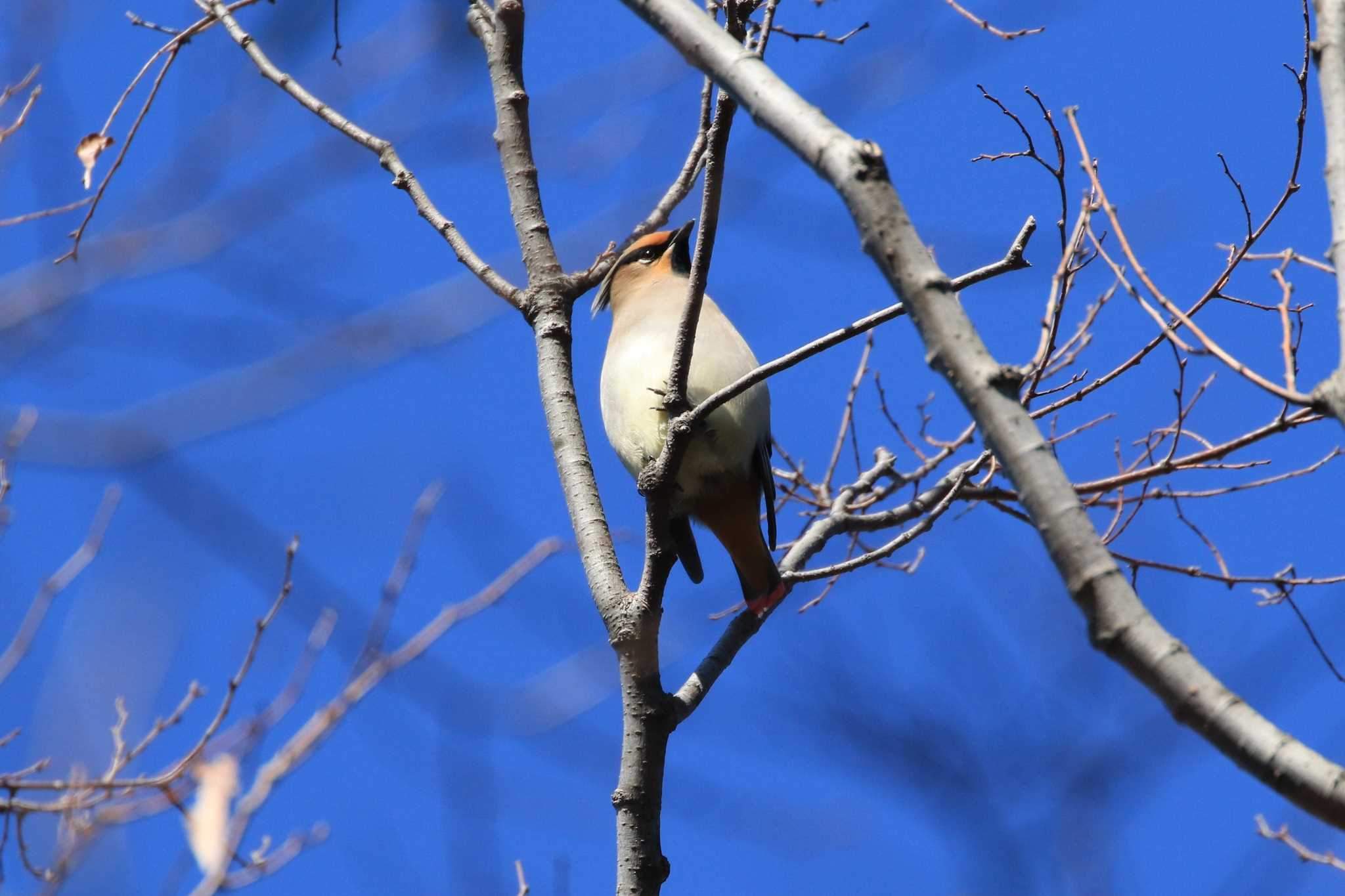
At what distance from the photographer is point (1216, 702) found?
144 cm

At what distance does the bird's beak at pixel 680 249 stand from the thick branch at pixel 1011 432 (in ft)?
11.0

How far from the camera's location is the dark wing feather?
461 cm

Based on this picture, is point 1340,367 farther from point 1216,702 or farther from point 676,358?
point 676,358

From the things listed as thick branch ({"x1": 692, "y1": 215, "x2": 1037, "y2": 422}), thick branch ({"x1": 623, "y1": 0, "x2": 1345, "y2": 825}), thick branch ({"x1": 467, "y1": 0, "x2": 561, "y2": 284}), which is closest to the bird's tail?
thick branch ({"x1": 467, "y1": 0, "x2": 561, "y2": 284})

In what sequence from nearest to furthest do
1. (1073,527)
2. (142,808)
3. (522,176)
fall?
(1073,527) < (522,176) < (142,808)

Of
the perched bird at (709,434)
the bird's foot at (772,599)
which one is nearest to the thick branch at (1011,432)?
the bird's foot at (772,599)

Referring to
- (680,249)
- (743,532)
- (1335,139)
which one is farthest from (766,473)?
(1335,139)

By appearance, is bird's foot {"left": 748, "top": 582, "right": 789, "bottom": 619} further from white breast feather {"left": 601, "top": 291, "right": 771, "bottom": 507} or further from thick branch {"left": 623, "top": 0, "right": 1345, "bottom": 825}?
thick branch {"left": 623, "top": 0, "right": 1345, "bottom": 825}

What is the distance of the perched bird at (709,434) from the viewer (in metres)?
4.25

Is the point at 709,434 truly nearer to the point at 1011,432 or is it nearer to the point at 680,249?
the point at 680,249

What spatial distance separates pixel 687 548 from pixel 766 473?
0.42 m

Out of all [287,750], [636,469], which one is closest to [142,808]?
[287,750]

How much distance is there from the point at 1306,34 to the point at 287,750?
3.08m

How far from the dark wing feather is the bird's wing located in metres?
0.28
